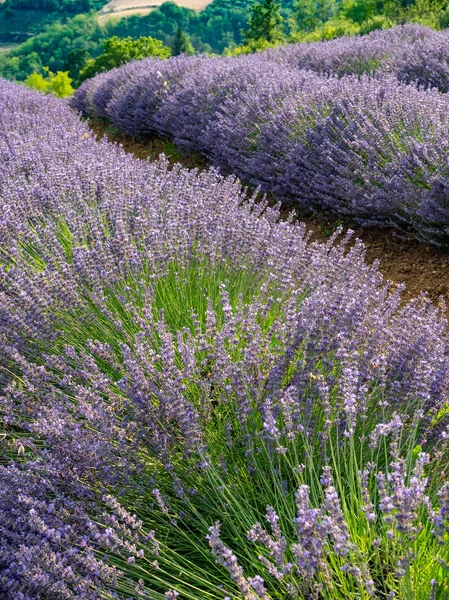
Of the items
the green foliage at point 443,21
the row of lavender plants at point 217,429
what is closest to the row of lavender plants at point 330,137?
the row of lavender plants at point 217,429

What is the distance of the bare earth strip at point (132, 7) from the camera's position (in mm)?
92062

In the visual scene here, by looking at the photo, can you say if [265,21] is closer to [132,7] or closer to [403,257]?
[403,257]

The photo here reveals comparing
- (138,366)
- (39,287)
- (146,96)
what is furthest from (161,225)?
(146,96)

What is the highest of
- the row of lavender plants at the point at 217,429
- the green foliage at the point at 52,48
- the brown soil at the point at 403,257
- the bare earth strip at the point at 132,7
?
the row of lavender plants at the point at 217,429

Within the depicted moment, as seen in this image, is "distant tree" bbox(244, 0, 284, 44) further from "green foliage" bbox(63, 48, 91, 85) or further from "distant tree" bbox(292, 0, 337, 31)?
"green foliage" bbox(63, 48, 91, 85)

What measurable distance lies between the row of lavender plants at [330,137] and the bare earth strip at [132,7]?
93.7 meters

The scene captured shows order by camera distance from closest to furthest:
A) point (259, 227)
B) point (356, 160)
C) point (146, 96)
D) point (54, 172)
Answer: point (259, 227), point (54, 172), point (356, 160), point (146, 96)

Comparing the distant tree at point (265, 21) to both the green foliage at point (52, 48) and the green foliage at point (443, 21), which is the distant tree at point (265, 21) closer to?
the green foliage at point (443, 21)

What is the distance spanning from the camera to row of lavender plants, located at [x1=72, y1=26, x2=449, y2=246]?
3.73 m

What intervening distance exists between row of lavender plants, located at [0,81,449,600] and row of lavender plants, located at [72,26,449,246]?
1.25m

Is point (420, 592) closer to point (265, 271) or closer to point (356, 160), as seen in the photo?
point (265, 271)

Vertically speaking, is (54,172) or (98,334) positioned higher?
(54,172)

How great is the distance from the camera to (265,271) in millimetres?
2639

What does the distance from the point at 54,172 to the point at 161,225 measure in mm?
1184
